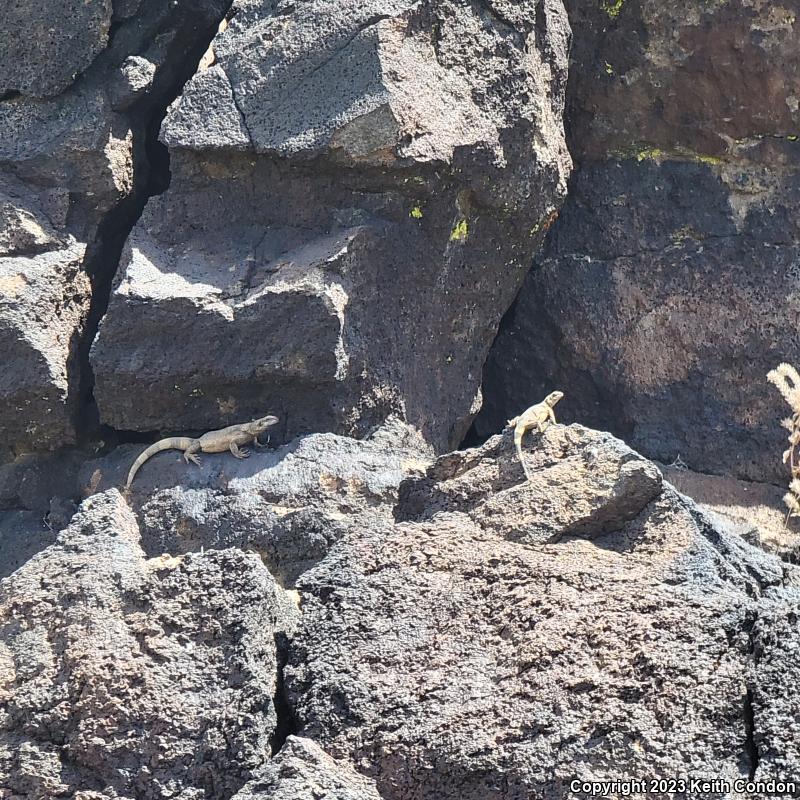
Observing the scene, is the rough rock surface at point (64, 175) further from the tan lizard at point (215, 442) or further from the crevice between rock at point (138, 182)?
the tan lizard at point (215, 442)

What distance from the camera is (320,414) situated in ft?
18.4

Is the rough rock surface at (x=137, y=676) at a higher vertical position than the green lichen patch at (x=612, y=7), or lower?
lower

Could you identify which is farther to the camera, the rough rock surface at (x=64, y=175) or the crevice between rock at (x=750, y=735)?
the rough rock surface at (x=64, y=175)

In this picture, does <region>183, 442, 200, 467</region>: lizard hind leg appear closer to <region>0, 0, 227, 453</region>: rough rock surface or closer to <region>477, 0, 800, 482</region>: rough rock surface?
<region>0, 0, 227, 453</region>: rough rock surface

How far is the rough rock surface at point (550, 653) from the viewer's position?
333cm

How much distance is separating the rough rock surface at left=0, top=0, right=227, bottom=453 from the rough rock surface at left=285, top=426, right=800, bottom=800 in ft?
7.11

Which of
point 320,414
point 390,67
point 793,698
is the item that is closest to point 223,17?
point 390,67

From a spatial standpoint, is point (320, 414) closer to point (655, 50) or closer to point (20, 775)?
point (20, 775)

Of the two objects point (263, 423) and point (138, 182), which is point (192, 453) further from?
point (138, 182)

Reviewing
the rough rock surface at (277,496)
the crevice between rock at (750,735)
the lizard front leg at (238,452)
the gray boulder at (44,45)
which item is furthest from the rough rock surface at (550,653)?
the gray boulder at (44,45)

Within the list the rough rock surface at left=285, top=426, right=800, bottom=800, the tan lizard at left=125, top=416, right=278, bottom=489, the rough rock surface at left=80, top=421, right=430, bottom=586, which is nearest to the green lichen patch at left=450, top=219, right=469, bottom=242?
the rough rock surface at left=80, top=421, right=430, bottom=586

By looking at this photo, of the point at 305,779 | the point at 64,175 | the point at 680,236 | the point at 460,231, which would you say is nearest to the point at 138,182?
the point at 64,175

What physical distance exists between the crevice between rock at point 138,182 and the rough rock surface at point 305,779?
2833mm

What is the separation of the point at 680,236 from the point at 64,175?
339 centimetres
